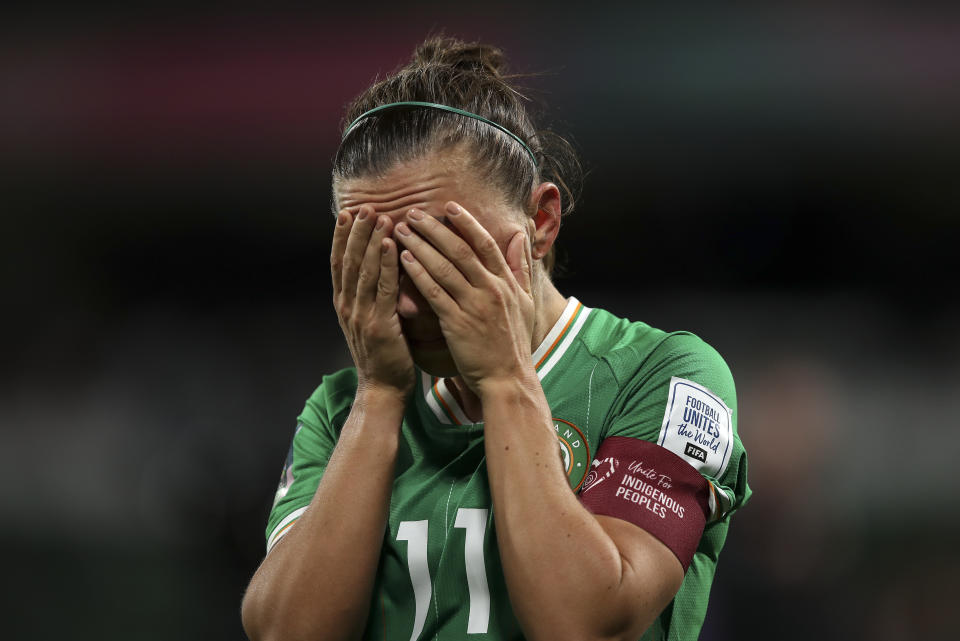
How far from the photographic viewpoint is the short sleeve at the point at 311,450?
1.66m

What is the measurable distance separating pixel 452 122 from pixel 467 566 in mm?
732

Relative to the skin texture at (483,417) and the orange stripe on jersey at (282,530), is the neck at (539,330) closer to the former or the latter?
the skin texture at (483,417)

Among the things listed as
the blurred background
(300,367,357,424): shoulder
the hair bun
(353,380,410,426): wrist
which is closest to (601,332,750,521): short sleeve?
(353,380,410,426): wrist

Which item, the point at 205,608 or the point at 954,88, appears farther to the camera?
the point at 954,88

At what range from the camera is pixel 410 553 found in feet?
4.97

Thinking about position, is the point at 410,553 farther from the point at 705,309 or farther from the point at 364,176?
the point at 705,309

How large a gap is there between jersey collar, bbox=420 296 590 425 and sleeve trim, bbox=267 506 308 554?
29 centimetres

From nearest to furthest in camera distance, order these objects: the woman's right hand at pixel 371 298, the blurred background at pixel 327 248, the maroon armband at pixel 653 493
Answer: the maroon armband at pixel 653 493 < the woman's right hand at pixel 371 298 < the blurred background at pixel 327 248

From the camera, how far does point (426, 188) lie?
4.94 feet

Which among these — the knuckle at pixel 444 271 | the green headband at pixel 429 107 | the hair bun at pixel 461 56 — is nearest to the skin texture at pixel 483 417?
the knuckle at pixel 444 271

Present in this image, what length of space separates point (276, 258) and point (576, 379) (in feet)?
13.1

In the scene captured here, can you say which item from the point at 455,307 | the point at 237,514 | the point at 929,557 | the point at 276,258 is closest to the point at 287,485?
the point at 455,307

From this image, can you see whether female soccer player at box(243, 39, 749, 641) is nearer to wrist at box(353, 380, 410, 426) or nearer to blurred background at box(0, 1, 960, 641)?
wrist at box(353, 380, 410, 426)

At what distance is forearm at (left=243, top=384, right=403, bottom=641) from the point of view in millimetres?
1430
